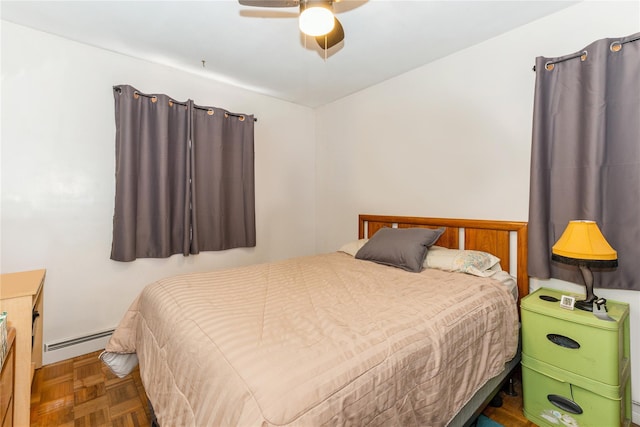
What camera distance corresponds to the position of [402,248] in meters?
2.14

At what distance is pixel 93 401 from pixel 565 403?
2.73 meters

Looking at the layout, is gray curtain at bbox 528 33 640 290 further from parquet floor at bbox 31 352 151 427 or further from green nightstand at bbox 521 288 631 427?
parquet floor at bbox 31 352 151 427

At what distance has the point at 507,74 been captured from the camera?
211 centimetres

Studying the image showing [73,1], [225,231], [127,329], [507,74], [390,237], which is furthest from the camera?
[225,231]

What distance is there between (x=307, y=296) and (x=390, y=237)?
104cm

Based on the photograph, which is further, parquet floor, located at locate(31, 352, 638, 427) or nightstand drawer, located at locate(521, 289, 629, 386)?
parquet floor, located at locate(31, 352, 638, 427)

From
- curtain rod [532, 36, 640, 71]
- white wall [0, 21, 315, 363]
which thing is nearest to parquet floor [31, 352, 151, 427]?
white wall [0, 21, 315, 363]

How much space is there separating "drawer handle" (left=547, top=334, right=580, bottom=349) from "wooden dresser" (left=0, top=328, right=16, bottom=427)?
2.63 meters

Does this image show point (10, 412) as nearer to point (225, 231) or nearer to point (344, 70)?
point (225, 231)

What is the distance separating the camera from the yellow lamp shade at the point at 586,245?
1431mm

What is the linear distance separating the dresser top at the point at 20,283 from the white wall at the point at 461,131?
2.66 meters

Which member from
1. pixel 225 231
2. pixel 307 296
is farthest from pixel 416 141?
pixel 225 231

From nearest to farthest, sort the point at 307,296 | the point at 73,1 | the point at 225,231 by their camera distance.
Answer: the point at 307,296 → the point at 73,1 → the point at 225,231

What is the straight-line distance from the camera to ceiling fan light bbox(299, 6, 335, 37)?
1.46 meters
